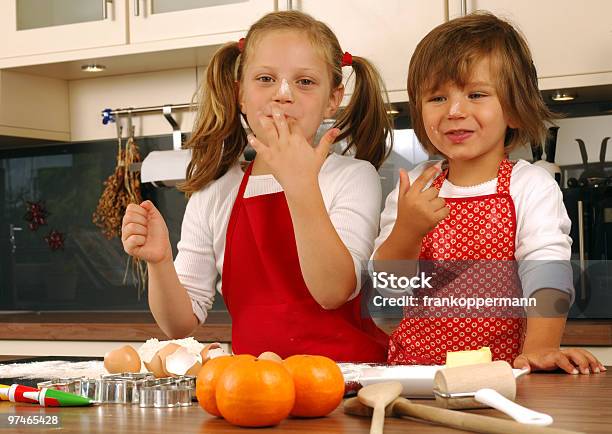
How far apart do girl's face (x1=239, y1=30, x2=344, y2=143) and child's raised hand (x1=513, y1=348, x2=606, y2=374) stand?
50cm

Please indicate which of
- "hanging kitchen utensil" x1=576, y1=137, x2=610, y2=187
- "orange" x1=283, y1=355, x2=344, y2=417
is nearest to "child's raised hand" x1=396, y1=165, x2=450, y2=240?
"orange" x1=283, y1=355, x2=344, y2=417

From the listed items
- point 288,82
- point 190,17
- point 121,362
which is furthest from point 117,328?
point 121,362

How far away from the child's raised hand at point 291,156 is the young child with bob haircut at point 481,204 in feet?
0.52

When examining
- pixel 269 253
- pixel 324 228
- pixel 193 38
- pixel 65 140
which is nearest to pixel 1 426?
pixel 324 228

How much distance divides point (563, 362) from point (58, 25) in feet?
6.68

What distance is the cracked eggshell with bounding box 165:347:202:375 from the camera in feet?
3.22

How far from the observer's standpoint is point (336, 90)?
1519 millimetres

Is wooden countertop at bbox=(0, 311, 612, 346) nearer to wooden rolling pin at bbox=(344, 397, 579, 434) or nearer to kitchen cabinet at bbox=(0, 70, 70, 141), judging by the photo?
kitchen cabinet at bbox=(0, 70, 70, 141)

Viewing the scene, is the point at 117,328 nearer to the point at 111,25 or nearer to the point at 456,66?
the point at 111,25

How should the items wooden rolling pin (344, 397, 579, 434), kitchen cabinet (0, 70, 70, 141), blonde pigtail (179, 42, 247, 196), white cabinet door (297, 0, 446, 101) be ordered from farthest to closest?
kitchen cabinet (0, 70, 70, 141) < white cabinet door (297, 0, 446, 101) < blonde pigtail (179, 42, 247, 196) < wooden rolling pin (344, 397, 579, 434)

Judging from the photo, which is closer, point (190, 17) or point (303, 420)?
point (303, 420)

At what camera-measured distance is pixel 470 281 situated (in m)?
1.35

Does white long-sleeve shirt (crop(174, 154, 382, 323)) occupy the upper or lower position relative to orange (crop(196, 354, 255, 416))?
upper

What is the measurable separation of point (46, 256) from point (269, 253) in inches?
71.7
